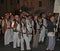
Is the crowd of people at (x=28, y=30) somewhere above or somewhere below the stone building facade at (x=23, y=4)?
below

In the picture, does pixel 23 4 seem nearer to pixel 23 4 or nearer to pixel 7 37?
pixel 23 4

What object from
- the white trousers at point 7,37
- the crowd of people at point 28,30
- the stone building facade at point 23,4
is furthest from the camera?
the stone building facade at point 23,4

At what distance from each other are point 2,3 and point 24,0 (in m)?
2.11

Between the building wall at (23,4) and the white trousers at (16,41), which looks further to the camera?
the building wall at (23,4)

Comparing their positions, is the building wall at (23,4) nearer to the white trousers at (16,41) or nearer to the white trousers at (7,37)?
the white trousers at (7,37)

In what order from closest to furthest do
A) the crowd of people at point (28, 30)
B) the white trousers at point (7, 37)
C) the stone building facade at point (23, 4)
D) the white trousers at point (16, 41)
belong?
the crowd of people at point (28, 30), the white trousers at point (16, 41), the white trousers at point (7, 37), the stone building facade at point (23, 4)

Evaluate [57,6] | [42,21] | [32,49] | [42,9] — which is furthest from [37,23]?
[42,9]

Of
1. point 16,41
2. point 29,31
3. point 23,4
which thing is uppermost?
point 23,4

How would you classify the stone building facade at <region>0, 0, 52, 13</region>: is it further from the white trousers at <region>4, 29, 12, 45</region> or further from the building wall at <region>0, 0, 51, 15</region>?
the white trousers at <region>4, 29, 12, 45</region>

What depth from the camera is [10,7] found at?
27531mm

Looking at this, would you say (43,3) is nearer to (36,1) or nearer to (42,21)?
(36,1)

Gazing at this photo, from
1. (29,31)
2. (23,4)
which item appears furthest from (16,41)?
(23,4)

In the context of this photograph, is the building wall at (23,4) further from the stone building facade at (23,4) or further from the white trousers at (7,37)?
the white trousers at (7,37)

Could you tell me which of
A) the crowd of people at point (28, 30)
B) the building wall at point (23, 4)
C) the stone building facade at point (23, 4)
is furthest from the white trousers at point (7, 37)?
the building wall at point (23, 4)
